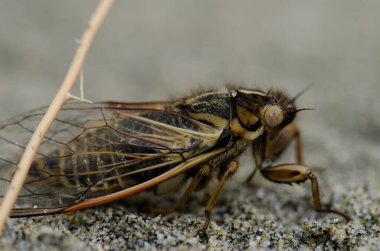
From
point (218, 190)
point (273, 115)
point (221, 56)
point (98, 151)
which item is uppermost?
point (221, 56)

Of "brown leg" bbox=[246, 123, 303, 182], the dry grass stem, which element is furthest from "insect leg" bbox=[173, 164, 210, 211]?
the dry grass stem

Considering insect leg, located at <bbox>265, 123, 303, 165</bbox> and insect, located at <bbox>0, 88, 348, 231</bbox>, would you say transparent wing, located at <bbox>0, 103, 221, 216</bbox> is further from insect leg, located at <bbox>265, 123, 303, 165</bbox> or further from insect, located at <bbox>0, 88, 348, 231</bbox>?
insect leg, located at <bbox>265, 123, 303, 165</bbox>

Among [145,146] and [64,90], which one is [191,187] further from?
[64,90]

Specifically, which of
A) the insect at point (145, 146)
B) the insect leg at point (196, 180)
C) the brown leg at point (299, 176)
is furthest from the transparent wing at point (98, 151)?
the brown leg at point (299, 176)

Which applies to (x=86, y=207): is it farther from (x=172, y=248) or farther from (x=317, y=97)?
(x=317, y=97)

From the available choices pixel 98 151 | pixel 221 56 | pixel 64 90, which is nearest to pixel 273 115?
pixel 98 151

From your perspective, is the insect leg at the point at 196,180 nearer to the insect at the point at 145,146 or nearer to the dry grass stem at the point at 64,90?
the insect at the point at 145,146

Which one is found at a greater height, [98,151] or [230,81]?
[230,81]

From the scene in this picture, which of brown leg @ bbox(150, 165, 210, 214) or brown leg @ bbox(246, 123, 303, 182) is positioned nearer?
brown leg @ bbox(150, 165, 210, 214)
